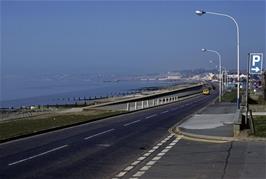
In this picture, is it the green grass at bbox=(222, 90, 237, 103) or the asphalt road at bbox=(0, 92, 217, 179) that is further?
the green grass at bbox=(222, 90, 237, 103)

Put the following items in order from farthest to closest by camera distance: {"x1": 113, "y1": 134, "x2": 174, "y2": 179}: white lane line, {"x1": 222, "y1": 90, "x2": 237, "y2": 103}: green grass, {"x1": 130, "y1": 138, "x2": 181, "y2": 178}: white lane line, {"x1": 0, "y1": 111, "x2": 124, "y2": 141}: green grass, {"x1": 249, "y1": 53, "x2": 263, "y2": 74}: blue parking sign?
{"x1": 222, "y1": 90, "x2": 237, "y2": 103}: green grass < {"x1": 0, "y1": 111, "x2": 124, "y2": 141}: green grass < {"x1": 249, "y1": 53, "x2": 263, "y2": 74}: blue parking sign < {"x1": 130, "y1": 138, "x2": 181, "y2": 178}: white lane line < {"x1": 113, "y1": 134, "x2": 174, "y2": 179}: white lane line

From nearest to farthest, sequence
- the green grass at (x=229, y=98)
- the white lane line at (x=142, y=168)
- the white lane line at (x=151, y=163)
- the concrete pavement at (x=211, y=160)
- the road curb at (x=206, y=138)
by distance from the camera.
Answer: the concrete pavement at (x=211, y=160) → the white lane line at (x=142, y=168) → the white lane line at (x=151, y=163) → the road curb at (x=206, y=138) → the green grass at (x=229, y=98)

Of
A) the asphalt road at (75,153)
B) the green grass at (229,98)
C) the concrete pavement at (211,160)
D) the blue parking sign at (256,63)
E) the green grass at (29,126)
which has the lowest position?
the green grass at (229,98)

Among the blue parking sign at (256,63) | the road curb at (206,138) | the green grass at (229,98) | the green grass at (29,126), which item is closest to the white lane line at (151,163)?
the road curb at (206,138)

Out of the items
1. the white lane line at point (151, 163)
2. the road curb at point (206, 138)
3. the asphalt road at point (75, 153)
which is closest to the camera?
the white lane line at point (151, 163)

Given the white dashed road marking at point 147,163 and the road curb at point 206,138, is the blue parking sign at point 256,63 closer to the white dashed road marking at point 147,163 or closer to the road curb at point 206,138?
the road curb at point 206,138

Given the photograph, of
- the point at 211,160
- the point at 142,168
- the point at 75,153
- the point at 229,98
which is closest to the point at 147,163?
the point at 142,168

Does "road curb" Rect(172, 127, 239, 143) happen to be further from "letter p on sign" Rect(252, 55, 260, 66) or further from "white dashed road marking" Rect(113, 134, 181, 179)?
"letter p on sign" Rect(252, 55, 260, 66)

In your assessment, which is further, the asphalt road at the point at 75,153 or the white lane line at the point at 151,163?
the asphalt road at the point at 75,153

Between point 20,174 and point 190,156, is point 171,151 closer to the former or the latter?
point 190,156

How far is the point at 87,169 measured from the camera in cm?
1429

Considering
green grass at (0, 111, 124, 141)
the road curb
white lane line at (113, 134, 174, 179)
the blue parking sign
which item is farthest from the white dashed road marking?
green grass at (0, 111, 124, 141)

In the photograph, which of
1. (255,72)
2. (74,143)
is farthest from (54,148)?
(255,72)

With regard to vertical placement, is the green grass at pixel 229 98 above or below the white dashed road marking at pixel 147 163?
below
